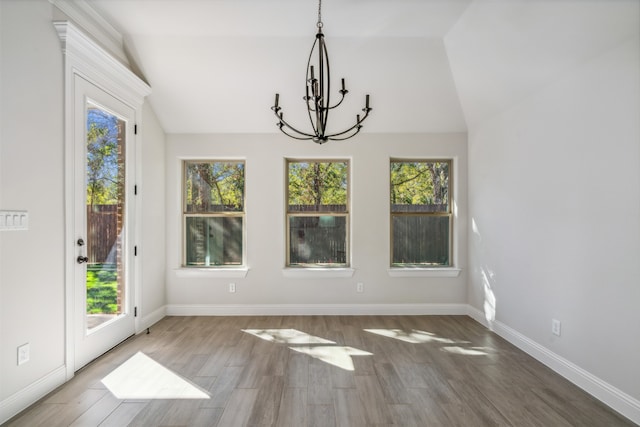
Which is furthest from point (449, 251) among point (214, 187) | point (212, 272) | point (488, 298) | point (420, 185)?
point (214, 187)

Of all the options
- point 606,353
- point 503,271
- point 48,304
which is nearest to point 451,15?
point 503,271

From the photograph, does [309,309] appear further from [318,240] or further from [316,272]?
[318,240]

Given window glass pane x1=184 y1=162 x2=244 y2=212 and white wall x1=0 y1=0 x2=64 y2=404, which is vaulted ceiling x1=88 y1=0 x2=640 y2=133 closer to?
window glass pane x1=184 y1=162 x2=244 y2=212

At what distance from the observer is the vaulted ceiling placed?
2.43m

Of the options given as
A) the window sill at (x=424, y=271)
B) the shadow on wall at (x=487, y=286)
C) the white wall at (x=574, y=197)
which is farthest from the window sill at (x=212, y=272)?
the white wall at (x=574, y=197)

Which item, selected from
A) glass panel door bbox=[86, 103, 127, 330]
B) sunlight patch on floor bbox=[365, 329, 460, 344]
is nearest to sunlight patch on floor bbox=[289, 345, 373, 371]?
sunlight patch on floor bbox=[365, 329, 460, 344]

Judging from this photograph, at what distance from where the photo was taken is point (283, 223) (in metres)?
4.15

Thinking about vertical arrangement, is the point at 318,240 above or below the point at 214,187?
below

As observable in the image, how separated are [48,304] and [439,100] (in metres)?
4.17

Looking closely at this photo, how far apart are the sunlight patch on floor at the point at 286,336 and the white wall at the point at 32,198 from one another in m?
1.66

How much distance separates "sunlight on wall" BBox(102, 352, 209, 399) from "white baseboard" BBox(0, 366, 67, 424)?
30cm

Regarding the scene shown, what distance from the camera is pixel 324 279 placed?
4152 mm

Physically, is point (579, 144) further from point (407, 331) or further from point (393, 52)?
point (407, 331)

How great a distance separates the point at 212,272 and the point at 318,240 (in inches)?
55.7
